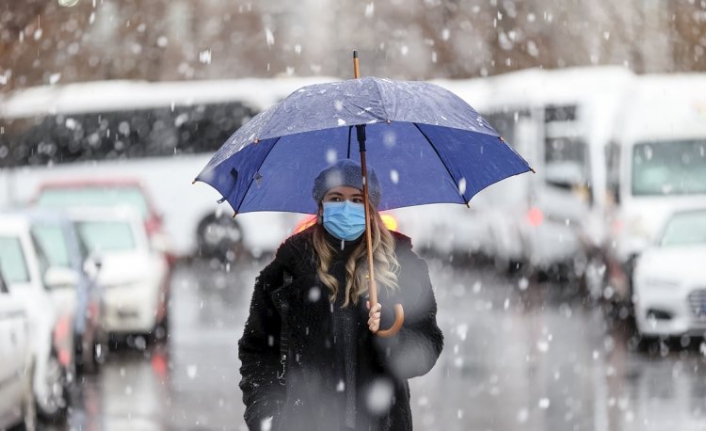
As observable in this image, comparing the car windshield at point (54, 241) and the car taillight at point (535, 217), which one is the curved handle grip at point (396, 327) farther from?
the car taillight at point (535, 217)

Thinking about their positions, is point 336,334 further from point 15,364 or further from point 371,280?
point 15,364

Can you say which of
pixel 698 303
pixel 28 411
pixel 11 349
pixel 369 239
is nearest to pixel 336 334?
pixel 369 239

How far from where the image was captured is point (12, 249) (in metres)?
9.97

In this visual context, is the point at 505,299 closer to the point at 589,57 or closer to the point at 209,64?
the point at 589,57

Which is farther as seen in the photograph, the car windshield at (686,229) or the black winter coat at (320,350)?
the car windshield at (686,229)

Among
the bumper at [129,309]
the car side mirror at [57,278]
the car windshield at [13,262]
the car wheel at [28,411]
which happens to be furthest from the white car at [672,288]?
the car wheel at [28,411]

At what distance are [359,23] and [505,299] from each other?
29557 mm

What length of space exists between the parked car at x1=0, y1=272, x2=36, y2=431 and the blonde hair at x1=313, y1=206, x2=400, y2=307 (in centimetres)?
431

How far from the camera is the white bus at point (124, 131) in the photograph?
30781 millimetres

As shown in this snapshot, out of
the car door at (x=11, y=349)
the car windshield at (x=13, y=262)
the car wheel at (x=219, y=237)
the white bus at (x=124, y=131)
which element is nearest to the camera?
the car door at (x=11, y=349)

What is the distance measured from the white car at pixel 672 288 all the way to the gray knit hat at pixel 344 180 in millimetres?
8780

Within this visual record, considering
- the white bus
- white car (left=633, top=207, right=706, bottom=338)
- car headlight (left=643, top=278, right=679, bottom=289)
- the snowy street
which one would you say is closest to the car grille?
white car (left=633, top=207, right=706, bottom=338)

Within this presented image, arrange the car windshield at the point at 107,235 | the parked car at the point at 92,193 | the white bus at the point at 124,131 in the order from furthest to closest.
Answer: the white bus at the point at 124,131
the parked car at the point at 92,193
the car windshield at the point at 107,235

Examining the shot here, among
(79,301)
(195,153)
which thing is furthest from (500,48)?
(79,301)
